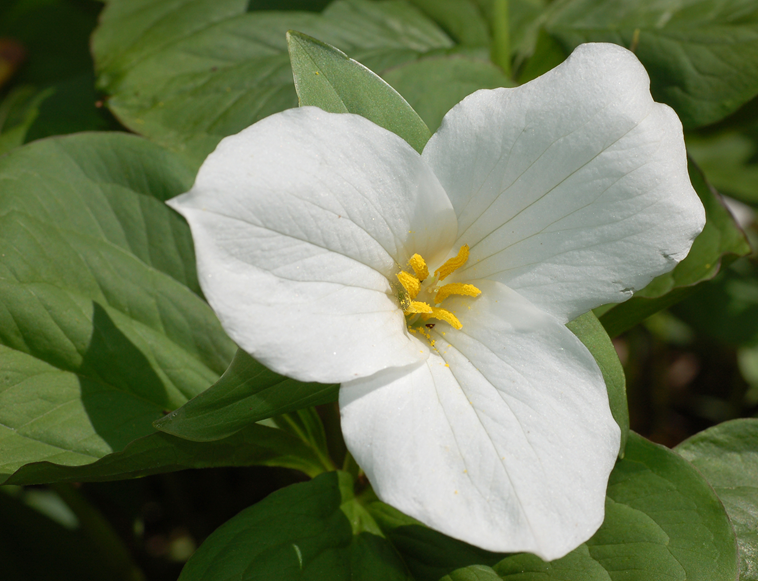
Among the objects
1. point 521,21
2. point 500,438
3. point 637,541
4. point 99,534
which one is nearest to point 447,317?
point 500,438

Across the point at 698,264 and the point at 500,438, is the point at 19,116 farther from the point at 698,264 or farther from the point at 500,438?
the point at 698,264

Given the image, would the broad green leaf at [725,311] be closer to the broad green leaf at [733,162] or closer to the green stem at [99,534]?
the broad green leaf at [733,162]

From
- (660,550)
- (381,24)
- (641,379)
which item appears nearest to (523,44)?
(381,24)

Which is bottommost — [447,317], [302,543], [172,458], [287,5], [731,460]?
[731,460]

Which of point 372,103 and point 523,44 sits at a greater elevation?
point 372,103

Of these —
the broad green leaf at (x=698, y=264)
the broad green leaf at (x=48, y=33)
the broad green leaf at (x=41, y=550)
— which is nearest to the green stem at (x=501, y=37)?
the broad green leaf at (x=698, y=264)

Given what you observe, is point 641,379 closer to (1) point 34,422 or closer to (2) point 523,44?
(2) point 523,44

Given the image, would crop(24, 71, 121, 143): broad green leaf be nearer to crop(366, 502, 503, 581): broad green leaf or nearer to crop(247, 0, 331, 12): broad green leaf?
crop(247, 0, 331, 12): broad green leaf
